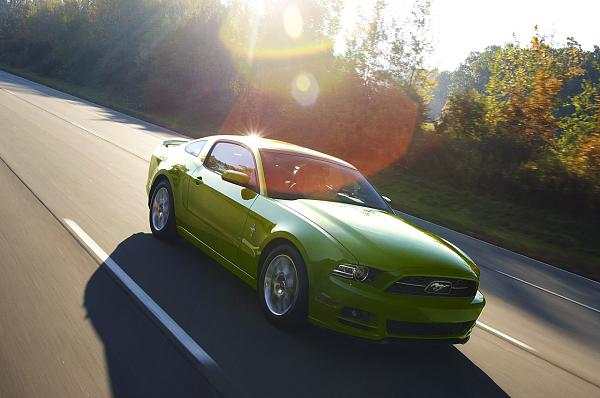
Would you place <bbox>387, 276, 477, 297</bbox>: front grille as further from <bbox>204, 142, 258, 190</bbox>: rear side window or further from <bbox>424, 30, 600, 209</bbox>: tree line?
<bbox>424, 30, 600, 209</bbox>: tree line

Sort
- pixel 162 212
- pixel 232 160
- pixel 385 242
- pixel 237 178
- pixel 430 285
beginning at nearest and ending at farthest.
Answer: pixel 430 285 → pixel 385 242 → pixel 237 178 → pixel 232 160 → pixel 162 212

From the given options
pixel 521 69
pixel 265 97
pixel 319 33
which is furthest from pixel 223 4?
pixel 521 69

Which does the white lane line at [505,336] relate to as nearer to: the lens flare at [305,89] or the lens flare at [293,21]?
the lens flare at [305,89]

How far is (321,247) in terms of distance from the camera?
4.30 metres

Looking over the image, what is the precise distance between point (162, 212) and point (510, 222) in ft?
44.2

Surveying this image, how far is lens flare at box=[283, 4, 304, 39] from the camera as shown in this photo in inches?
1547

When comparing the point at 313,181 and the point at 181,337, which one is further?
the point at 313,181

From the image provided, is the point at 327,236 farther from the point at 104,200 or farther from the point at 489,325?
the point at 104,200

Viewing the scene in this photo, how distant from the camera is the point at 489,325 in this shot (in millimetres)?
5949

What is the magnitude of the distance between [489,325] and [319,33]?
128 ft

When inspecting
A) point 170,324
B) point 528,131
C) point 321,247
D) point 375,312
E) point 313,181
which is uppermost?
point 528,131

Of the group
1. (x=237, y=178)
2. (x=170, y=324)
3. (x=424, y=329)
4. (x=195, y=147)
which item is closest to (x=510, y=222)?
(x=195, y=147)

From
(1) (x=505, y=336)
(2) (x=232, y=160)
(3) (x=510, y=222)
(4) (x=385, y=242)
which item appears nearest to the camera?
(4) (x=385, y=242)

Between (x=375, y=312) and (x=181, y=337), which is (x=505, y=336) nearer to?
(x=375, y=312)
